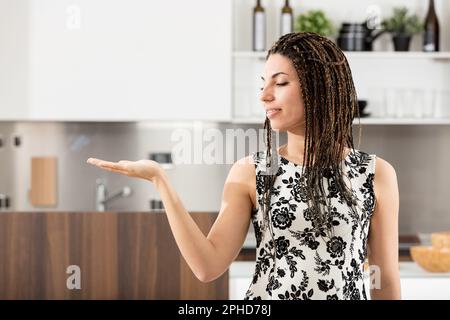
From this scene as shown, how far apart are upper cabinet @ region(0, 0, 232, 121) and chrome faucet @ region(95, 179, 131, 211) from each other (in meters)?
0.35

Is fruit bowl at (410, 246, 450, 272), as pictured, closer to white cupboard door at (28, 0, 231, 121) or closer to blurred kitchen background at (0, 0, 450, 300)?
blurred kitchen background at (0, 0, 450, 300)

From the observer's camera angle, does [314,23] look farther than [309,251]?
Yes

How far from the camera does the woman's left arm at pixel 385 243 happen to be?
0.97m

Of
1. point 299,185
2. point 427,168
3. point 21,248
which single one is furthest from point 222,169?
point 299,185

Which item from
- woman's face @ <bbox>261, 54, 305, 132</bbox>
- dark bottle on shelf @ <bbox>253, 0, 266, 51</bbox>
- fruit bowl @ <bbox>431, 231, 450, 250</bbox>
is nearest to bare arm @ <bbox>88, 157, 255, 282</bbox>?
woman's face @ <bbox>261, 54, 305, 132</bbox>

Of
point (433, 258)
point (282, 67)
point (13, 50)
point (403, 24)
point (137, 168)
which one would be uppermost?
point (403, 24)

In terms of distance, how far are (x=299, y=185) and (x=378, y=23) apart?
2.11m

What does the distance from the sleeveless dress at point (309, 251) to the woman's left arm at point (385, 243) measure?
1 cm

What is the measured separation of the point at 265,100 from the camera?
93cm

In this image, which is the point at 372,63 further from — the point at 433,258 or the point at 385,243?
the point at 385,243

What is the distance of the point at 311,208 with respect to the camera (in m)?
0.98

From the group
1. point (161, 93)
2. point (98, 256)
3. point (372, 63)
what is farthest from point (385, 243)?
point (372, 63)

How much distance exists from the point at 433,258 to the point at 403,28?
1.01m

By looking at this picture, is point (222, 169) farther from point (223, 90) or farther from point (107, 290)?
point (107, 290)
